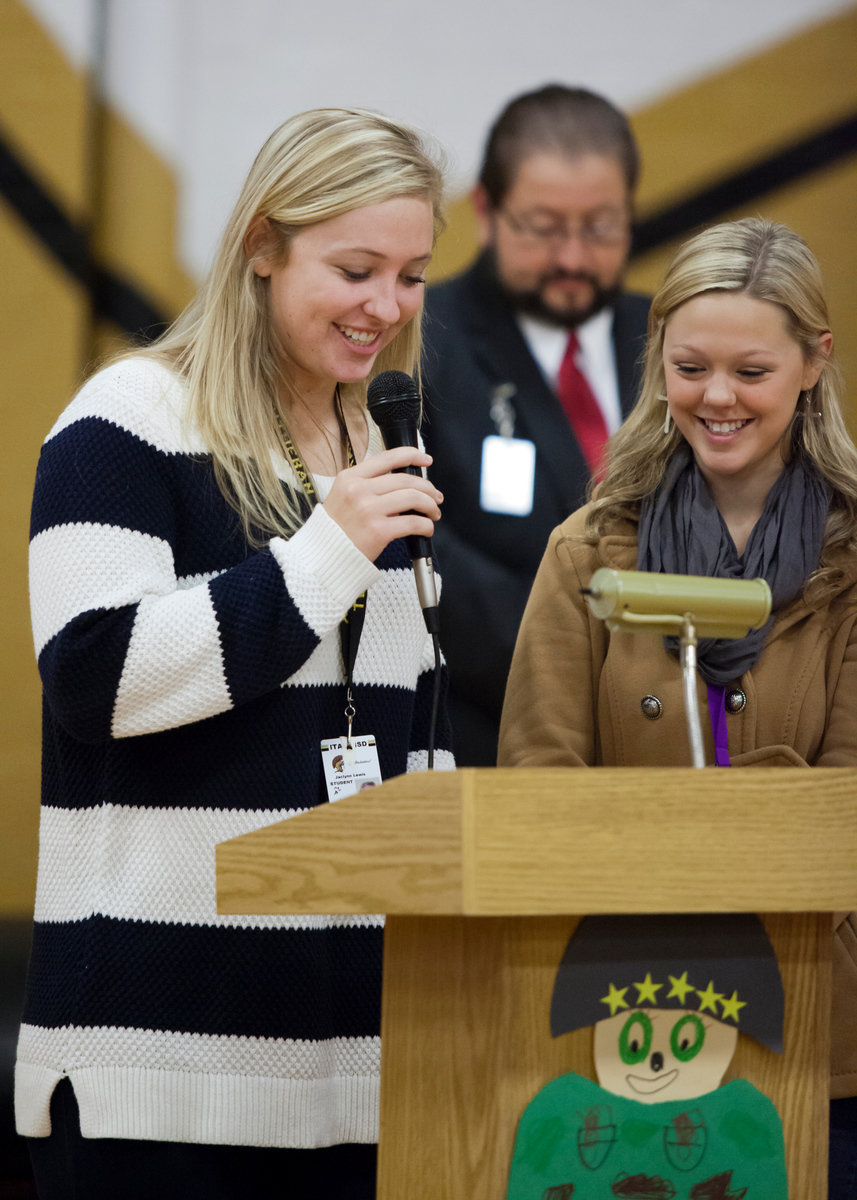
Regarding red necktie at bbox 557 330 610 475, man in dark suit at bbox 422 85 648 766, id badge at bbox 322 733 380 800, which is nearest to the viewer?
id badge at bbox 322 733 380 800

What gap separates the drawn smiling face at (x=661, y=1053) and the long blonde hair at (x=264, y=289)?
0.71m

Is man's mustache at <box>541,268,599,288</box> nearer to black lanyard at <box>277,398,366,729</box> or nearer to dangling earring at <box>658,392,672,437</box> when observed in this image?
dangling earring at <box>658,392,672,437</box>

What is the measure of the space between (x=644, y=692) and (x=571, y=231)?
7.21 feet

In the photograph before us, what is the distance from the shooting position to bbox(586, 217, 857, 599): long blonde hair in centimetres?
182

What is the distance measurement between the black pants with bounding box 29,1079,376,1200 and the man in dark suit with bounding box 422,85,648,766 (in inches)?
76.0

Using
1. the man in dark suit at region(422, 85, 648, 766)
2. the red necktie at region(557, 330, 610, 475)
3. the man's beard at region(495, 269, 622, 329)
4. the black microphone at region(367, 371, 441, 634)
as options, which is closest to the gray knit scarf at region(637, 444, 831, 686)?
the black microphone at region(367, 371, 441, 634)

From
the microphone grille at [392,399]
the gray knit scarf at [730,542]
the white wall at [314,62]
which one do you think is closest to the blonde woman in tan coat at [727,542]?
the gray knit scarf at [730,542]

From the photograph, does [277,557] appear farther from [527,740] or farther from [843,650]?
[843,650]

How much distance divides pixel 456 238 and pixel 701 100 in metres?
0.83

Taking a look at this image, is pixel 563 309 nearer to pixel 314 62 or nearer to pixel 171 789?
pixel 314 62

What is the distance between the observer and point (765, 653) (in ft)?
5.82

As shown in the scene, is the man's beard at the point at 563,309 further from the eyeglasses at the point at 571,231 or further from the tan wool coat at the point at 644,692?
the tan wool coat at the point at 644,692

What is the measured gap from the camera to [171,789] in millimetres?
1504

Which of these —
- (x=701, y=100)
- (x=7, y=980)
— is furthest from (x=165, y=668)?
(x=701, y=100)
